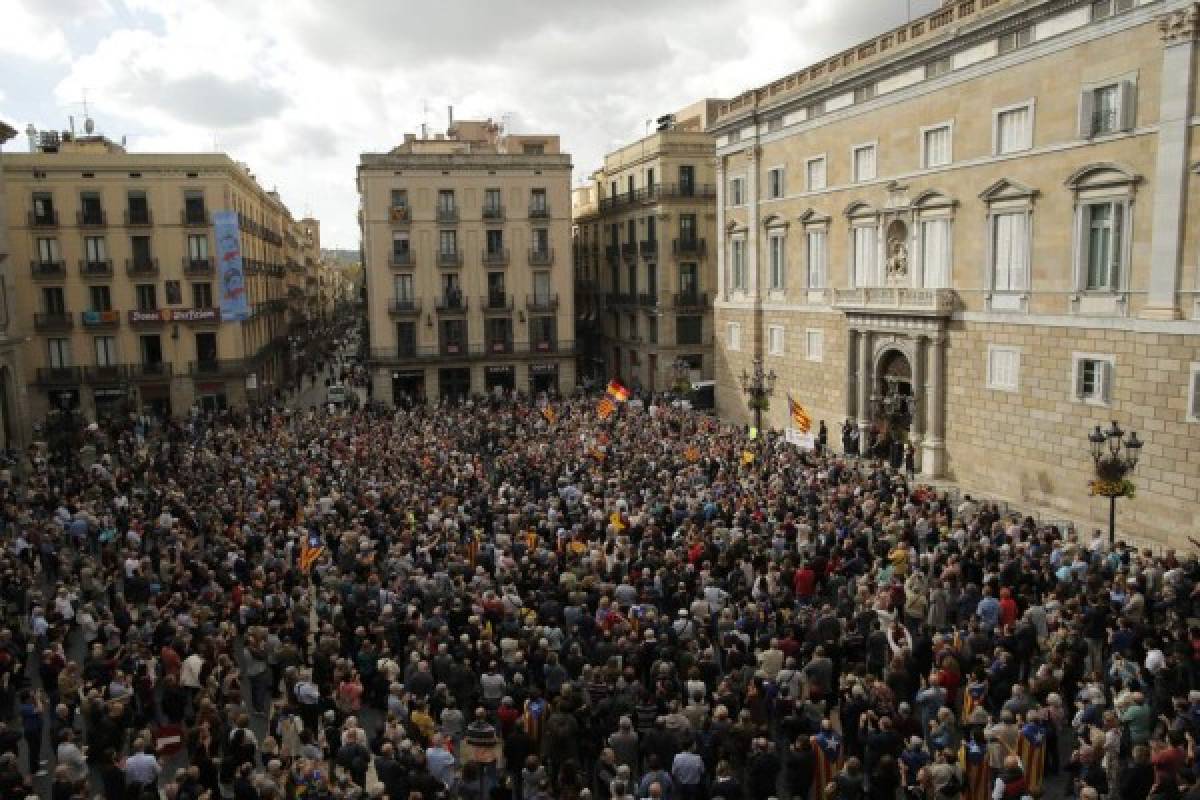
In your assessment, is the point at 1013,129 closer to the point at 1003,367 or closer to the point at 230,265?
the point at 1003,367

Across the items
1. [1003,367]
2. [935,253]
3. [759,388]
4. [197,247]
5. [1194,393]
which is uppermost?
[197,247]

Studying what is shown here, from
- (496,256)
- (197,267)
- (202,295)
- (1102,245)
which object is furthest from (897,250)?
(202,295)

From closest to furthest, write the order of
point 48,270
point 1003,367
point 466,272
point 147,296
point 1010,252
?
point 1010,252
point 1003,367
point 48,270
point 147,296
point 466,272

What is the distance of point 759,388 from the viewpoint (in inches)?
1352

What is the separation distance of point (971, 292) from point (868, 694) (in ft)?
59.7

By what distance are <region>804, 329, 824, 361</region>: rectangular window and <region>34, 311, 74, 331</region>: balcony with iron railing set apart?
33924 mm

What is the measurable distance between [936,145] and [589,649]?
2095 cm

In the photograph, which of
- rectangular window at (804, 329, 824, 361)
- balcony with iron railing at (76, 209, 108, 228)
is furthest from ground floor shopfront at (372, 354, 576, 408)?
rectangular window at (804, 329, 824, 361)

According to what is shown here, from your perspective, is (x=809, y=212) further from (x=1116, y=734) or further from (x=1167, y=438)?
(x=1116, y=734)

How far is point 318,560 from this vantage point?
1792 cm

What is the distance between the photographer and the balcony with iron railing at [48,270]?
41.6m

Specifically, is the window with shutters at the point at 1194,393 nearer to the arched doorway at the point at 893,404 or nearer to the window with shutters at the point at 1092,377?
the window with shutters at the point at 1092,377

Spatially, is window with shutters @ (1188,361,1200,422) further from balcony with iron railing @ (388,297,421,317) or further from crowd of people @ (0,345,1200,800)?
balcony with iron railing @ (388,297,421,317)

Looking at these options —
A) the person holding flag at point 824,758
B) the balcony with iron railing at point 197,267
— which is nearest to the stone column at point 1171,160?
the person holding flag at point 824,758
